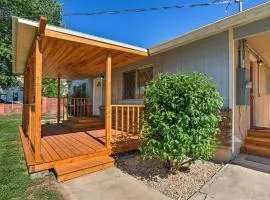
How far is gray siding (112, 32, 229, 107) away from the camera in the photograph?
16.2ft

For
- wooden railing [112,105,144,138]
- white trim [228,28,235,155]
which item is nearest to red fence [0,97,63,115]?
wooden railing [112,105,144,138]

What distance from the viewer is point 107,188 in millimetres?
3793

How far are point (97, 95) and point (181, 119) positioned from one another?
7519 millimetres

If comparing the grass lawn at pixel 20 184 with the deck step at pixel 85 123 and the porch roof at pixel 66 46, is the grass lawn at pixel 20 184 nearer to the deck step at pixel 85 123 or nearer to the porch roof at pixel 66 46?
the porch roof at pixel 66 46

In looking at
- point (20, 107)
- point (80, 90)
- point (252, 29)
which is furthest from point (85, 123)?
point (20, 107)

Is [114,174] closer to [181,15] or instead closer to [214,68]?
[214,68]

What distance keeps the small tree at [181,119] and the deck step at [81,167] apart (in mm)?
1084

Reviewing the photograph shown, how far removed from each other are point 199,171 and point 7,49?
14698 mm

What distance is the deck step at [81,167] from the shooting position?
4.12 meters

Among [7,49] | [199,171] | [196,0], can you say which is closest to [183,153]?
[199,171]

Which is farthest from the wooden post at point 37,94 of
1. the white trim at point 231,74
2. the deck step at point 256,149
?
the deck step at point 256,149

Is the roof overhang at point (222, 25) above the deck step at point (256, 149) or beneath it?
above

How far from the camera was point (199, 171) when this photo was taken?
4422 mm

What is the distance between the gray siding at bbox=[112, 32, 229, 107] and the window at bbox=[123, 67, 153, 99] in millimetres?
748
